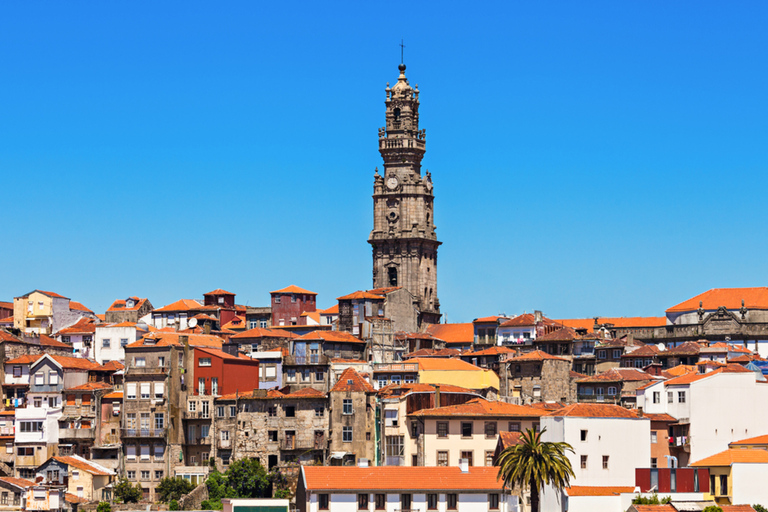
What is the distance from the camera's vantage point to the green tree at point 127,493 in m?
117

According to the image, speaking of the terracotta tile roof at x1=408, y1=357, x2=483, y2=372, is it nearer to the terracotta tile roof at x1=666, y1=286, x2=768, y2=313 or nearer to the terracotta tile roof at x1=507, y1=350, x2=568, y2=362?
the terracotta tile roof at x1=507, y1=350, x2=568, y2=362

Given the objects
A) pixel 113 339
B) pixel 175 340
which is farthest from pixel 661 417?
pixel 113 339

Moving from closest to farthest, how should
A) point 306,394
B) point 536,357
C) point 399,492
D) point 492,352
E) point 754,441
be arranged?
point 399,492 → point 754,441 → point 306,394 → point 536,357 → point 492,352

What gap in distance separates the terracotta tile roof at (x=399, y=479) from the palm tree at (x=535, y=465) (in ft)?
27.9

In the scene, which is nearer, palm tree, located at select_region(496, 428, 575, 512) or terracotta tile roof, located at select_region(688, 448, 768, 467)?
palm tree, located at select_region(496, 428, 575, 512)

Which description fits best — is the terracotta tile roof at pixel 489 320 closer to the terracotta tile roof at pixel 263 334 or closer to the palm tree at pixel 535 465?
the terracotta tile roof at pixel 263 334

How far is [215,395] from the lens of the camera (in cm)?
12694

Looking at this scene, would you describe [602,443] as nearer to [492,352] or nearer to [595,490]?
[595,490]

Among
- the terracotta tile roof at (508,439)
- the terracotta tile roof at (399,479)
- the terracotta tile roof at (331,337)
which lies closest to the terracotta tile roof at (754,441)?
the terracotta tile roof at (508,439)

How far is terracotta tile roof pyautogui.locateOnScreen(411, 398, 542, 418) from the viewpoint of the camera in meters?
112

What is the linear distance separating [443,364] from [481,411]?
22429mm

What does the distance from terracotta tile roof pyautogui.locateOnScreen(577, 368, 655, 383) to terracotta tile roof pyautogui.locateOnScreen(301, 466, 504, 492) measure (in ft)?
92.6

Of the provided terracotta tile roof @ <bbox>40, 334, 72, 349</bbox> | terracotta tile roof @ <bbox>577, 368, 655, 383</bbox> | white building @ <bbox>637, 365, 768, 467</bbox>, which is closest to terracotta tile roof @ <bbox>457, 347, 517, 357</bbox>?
terracotta tile roof @ <bbox>577, 368, 655, 383</bbox>

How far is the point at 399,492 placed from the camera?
330 ft
